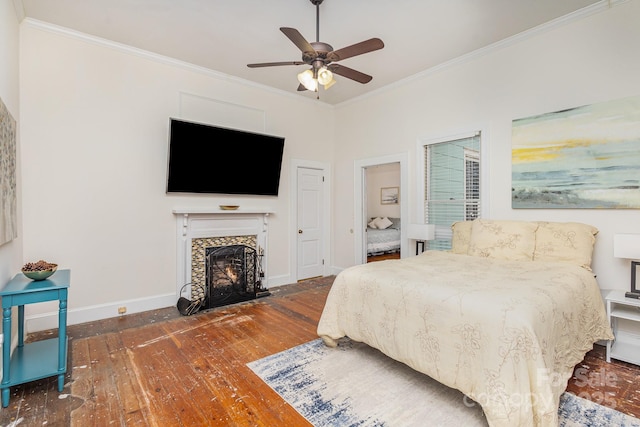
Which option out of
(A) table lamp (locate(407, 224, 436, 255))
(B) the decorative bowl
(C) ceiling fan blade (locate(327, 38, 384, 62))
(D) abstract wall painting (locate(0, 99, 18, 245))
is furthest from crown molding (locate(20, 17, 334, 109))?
(A) table lamp (locate(407, 224, 436, 255))

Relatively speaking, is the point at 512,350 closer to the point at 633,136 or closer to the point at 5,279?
the point at 633,136

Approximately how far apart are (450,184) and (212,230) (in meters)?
3.41

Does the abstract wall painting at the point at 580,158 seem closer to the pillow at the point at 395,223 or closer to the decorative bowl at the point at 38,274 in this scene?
the decorative bowl at the point at 38,274

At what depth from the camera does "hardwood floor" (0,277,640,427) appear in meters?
1.92

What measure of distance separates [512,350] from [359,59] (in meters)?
3.66

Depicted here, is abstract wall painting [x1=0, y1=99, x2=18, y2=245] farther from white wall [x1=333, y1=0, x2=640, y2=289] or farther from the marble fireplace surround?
white wall [x1=333, y1=0, x2=640, y2=289]

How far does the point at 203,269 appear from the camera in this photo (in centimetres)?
418

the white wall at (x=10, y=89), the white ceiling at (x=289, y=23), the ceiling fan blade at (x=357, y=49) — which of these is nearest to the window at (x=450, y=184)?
the white ceiling at (x=289, y=23)

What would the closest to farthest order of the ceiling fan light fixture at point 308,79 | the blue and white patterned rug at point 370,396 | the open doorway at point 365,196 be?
1. the blue and white patterned rug at point 370,396
2. the ceiling fan light fixture at point 308,79
3. the open doorway at point 365,196

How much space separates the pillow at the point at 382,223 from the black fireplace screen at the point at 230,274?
4.78 m

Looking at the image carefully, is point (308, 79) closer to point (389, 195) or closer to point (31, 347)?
point (31, 347)

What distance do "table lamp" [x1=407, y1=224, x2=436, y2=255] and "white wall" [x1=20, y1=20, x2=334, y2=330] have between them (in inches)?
111

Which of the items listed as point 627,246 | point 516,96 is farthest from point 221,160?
point 627,246

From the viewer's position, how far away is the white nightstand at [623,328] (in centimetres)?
244
